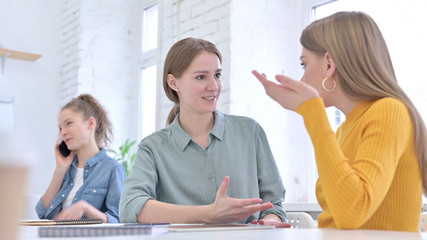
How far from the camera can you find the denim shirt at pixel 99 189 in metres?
2.49

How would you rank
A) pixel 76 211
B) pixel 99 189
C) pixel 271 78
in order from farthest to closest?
pixel 271 78 < pixel 99 189 < pixel 76 211

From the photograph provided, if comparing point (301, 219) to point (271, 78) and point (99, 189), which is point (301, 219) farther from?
point (271, 78)

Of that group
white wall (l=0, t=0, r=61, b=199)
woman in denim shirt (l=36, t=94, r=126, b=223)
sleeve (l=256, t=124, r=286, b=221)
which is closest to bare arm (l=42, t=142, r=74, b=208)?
woman in denim shirt (l=36, t=94, r=126, b=223)

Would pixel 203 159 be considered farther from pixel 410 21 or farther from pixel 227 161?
pixel 410 21

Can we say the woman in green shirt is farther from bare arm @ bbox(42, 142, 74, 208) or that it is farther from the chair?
bare arm @ bbox(42, 142, 74, 208)

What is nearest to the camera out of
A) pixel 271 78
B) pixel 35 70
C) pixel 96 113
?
pixel 96 113

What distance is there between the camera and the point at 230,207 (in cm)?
135

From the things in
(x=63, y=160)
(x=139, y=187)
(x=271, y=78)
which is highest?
(x=271, y=78)

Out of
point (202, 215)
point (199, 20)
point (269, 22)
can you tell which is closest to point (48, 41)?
point (199, 20)

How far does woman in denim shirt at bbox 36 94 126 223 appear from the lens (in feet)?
8.20

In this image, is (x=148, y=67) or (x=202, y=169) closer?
(x=202, y=169)

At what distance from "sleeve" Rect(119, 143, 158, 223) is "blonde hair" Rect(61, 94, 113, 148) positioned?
3.76 ft

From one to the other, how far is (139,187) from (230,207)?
44 cm

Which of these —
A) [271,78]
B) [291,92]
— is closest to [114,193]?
[271,78]
